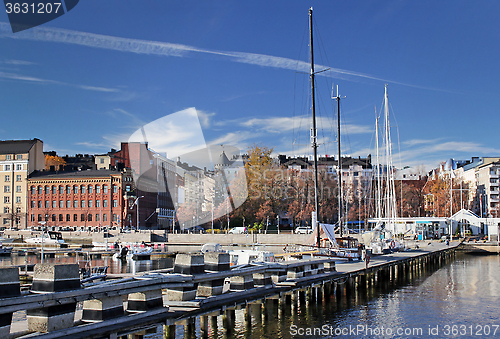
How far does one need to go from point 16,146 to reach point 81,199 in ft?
87.9

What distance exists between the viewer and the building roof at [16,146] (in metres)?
125

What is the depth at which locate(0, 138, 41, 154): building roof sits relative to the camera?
12506 centimetres

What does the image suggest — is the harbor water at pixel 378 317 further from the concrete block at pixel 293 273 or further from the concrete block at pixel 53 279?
the concrete block at pixel 53 279

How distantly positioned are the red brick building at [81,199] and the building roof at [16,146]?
8814 millimetres

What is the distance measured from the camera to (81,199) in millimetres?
119000

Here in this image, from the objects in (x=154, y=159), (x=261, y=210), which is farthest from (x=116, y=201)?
(x=261, y=210)

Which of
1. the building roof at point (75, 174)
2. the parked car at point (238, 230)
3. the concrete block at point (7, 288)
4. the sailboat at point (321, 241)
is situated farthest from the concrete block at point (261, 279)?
the building roof at point (75, 174)

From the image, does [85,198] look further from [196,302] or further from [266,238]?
[196,302]

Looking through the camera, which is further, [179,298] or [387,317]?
[387,317]

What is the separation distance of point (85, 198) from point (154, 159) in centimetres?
2094

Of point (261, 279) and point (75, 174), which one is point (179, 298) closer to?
point (261, 279)

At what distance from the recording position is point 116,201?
383ft

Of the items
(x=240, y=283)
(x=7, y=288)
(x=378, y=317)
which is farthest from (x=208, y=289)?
(x=378, y=317)

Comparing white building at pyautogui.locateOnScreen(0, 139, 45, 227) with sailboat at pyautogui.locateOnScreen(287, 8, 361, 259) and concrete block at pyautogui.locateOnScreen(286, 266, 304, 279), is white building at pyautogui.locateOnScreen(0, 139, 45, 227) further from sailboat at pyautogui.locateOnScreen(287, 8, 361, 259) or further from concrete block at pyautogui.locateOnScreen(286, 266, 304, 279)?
concrete block at pyautogui.locateOnScreen(286, 266, 304, 279)
